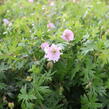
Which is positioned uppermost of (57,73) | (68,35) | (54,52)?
(68,35)

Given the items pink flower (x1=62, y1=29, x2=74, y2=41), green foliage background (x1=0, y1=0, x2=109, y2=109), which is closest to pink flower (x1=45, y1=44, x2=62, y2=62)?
green foliage background (x1=0, y1=0, x2=109, y2=109)

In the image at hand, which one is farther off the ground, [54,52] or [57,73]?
[54,52]

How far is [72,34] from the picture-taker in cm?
164

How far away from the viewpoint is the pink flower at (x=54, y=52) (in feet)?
4.81

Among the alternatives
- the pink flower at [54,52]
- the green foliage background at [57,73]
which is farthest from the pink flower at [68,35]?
the pink flower at [54,52]

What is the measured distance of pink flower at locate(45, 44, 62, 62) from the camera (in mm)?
1467

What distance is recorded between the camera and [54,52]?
145 centimetres

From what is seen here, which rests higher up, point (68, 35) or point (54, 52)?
point (68, 35)

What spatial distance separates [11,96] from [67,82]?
1.17 feet

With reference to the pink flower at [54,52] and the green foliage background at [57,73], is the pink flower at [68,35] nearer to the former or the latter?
the green foliage background at [57,73]

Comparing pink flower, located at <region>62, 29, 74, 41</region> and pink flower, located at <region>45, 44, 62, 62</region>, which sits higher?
pink flower, located at <region>62, 29, 74, 41</region>

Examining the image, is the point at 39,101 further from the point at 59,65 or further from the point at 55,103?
the point at 59,65

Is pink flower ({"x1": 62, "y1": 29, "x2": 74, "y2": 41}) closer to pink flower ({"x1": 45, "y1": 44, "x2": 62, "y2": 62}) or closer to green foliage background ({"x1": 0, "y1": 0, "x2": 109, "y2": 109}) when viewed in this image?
green foliage background ({"x1": 0, "y1": 0, "x2": 109, "y2": 109})

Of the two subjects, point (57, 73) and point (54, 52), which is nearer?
point (54, 52)
